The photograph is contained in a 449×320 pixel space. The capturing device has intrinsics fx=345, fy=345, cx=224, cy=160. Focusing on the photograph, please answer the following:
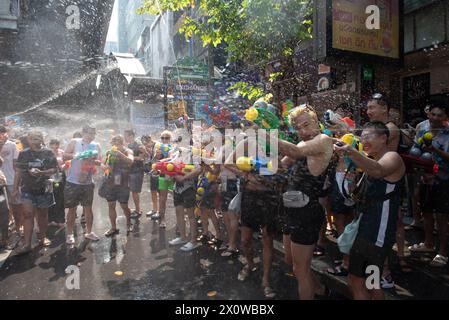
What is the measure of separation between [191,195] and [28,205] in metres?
2.60

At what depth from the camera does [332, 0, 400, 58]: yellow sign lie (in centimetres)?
601

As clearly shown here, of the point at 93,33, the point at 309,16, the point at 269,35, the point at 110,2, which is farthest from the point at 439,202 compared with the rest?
the point at 93,33

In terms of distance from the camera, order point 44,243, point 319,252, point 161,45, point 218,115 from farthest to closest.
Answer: point 161,45
point 44,243
point 218,115
point 319,252

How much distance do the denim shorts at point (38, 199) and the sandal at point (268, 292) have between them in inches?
154

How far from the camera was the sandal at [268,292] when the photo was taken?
3611 mm

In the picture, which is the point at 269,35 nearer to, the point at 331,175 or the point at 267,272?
the point at 331,175

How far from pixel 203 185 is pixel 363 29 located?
411 cm

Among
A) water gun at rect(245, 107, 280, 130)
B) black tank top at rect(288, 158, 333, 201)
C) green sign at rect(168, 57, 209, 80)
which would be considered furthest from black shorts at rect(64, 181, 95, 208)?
green sign at rect(168, 57, 209, 80)

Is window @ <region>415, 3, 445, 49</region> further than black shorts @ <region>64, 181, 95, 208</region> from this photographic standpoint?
Yes

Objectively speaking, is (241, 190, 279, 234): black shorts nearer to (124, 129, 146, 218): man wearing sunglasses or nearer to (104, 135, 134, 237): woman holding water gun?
(104, 135, 134, 237): woman holding water gun

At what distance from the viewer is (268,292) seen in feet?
12.1

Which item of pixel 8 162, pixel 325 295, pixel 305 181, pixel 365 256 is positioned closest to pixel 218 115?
pixel 305 181

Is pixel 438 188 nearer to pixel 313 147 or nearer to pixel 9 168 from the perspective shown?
pixel 313 147
